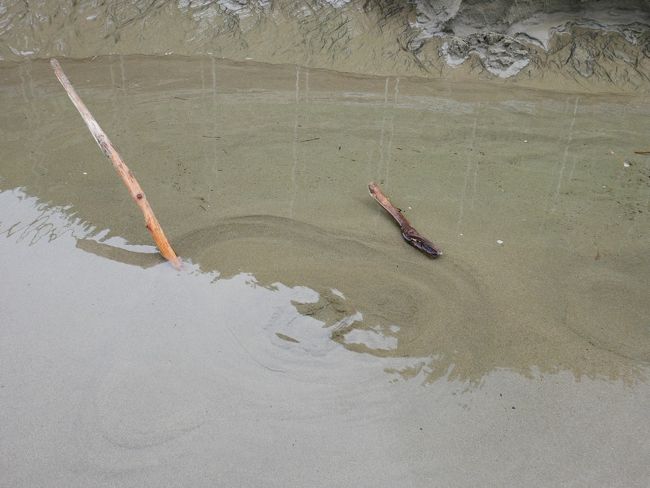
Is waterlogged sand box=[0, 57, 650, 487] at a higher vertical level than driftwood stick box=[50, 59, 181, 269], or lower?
lower

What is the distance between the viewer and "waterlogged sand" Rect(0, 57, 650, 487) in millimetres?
1903

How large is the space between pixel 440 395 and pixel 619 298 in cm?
99

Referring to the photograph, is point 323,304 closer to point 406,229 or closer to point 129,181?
point 406,229

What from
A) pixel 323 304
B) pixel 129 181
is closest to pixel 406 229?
pixel 323 304

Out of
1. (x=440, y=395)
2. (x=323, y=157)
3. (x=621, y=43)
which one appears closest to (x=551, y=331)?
(x=440, y=395)

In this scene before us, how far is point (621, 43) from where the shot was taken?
15.6 ft

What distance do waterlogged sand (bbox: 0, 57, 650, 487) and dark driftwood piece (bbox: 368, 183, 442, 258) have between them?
58 millimetres

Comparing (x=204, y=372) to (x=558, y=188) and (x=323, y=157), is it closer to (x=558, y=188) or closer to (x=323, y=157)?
(x=323, y=157)

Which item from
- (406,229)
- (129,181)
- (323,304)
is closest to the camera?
(323,304)

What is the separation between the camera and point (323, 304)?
2.45 metres

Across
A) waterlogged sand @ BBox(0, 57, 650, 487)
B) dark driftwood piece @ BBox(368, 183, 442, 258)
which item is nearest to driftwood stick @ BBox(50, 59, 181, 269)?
waterlogged sand @ BBox(0, 57, 650, 487)

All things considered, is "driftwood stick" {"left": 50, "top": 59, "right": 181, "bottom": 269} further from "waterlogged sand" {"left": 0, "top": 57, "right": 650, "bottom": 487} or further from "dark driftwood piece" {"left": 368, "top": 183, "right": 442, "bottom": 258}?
"dark driftwood piece" {"left": 368, "top": 183, "right": 442, "bottom": 258}

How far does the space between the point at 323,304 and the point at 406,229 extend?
640 mm

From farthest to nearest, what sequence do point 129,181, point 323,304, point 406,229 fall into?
point 406,229 < point 129,181 < point 323,304
